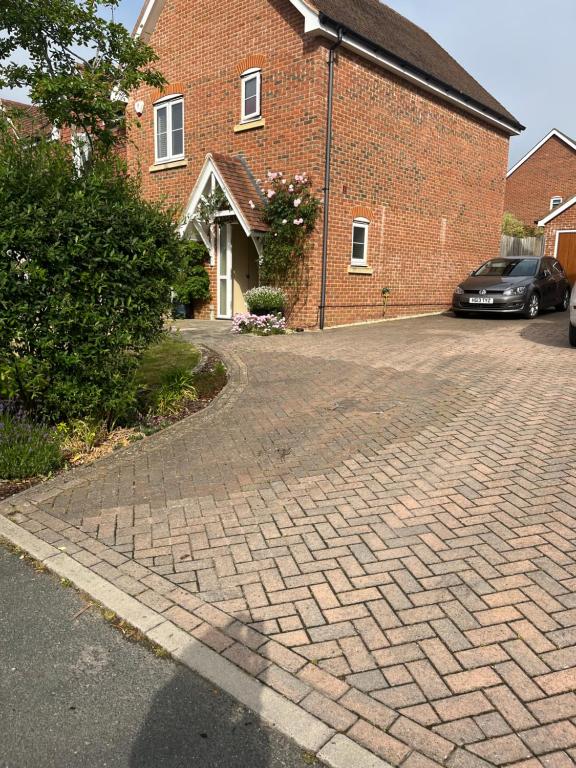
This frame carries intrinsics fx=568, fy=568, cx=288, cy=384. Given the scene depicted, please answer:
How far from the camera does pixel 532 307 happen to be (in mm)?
14336

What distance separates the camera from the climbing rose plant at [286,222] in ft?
40.3

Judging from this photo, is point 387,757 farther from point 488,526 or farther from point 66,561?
point 66,561

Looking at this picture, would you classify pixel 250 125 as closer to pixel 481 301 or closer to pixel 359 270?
pixel 359 270

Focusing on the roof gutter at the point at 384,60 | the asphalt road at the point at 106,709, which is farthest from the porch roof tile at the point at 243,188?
the asphalt road at the point at 106,709

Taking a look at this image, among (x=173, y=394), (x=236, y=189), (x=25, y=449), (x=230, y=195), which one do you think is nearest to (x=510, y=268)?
(x=236, y=189)

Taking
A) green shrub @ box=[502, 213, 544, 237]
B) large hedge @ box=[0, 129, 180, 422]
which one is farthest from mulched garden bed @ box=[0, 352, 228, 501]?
green shrub @ box=[502, 213, 544, 237]

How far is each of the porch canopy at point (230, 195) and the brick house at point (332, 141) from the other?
51 millimetres

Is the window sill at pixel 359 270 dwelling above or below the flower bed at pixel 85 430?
above

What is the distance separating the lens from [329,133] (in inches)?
482

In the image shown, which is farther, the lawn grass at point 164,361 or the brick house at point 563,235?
the brick house at point 563,235

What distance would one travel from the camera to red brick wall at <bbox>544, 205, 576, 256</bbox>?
22.8 metres

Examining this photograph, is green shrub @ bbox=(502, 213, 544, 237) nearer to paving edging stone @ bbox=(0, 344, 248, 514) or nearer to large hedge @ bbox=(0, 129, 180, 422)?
paving edging stone @ bbox=(0, 344, 248, 514)

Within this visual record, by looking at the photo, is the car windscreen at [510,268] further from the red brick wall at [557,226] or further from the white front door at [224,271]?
the red brick wall at [557,226]

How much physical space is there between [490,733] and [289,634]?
98 centimetres
